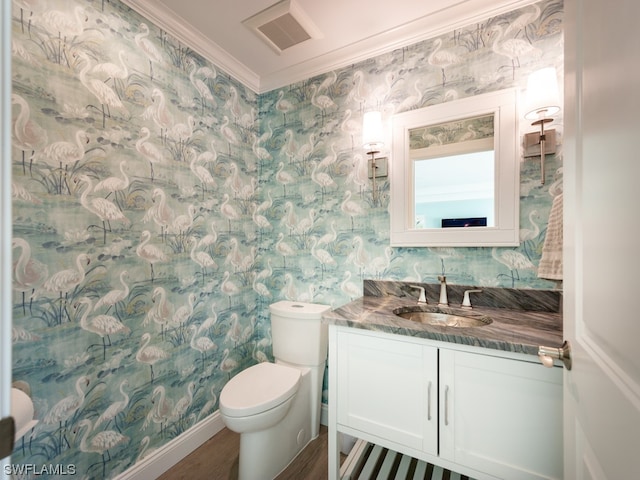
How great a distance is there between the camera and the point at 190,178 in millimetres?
1718

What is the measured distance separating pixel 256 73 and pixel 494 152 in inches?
69.1

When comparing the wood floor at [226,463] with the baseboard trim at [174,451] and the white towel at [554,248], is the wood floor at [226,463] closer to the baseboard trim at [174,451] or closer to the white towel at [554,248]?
the baseboard trim at [174,451]

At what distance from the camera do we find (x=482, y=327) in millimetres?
1146

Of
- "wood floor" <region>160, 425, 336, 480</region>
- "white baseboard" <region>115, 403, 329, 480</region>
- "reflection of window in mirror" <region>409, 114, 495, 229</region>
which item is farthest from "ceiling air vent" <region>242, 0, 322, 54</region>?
"wood floor" <region>160, 425, 336, 480</region>

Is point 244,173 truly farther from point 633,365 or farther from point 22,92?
point 633,365

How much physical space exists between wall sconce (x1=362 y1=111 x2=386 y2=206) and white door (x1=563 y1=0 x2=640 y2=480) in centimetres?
103

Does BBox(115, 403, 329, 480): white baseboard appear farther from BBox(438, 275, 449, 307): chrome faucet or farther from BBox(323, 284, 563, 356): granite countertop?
BBox(438, 275, 449, 307): chrome faucet

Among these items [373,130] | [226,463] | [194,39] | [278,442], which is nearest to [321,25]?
[373,130]

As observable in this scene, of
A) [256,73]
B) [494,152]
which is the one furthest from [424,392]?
[256,73]

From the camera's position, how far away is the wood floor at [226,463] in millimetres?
1495

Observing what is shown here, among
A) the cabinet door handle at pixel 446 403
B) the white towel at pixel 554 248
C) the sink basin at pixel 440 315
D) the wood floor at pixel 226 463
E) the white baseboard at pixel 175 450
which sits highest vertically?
the white towel at pixel 554 248

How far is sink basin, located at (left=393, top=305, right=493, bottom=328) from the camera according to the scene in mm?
1384

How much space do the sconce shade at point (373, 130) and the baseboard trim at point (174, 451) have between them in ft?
6.59

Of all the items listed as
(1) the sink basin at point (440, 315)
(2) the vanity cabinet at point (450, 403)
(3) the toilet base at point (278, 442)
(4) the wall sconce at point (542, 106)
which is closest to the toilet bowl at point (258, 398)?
(3) the toilet base at point (278, 442)
